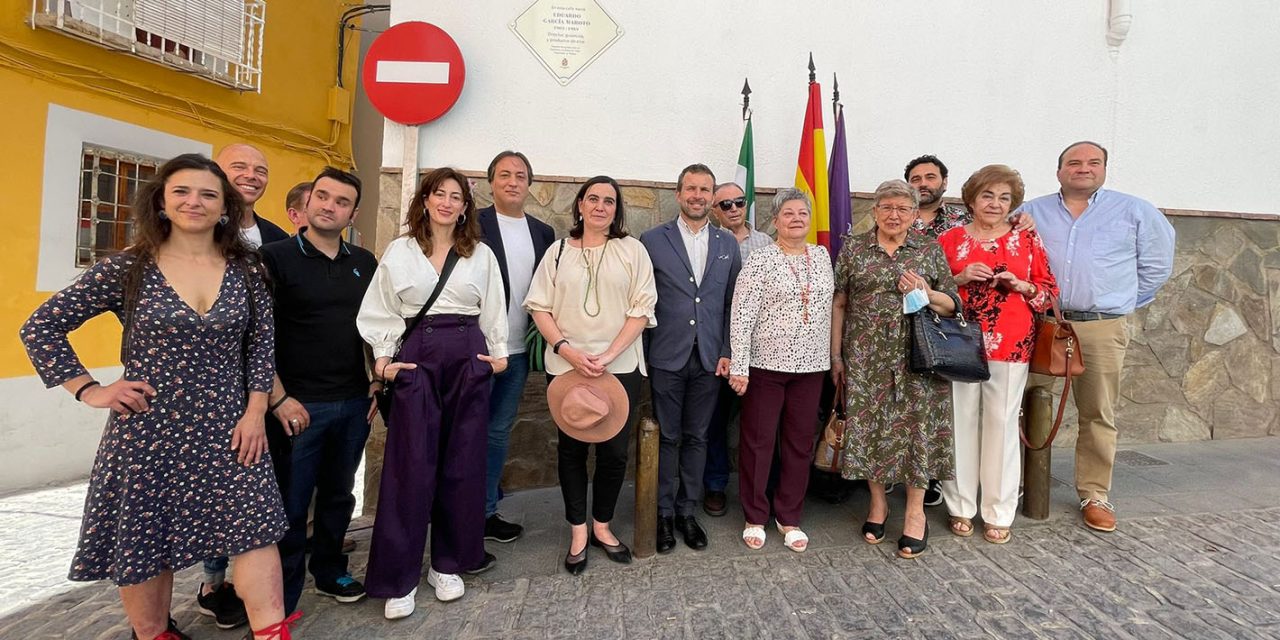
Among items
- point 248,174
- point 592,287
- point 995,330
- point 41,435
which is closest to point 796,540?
point 995,330

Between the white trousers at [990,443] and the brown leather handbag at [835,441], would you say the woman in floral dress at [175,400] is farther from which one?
the white trousers at [990,443]

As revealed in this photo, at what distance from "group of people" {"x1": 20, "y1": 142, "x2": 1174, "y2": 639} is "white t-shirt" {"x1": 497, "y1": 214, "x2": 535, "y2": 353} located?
14 mm

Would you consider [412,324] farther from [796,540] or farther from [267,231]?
[796,540]

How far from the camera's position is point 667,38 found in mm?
4262

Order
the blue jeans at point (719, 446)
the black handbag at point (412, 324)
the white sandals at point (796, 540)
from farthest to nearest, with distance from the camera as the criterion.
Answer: the blue jeans at point (719, 446)
the white sandals at point (796, 540)
the black handbag at point (412, 324)

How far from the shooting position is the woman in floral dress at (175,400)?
1918 mm

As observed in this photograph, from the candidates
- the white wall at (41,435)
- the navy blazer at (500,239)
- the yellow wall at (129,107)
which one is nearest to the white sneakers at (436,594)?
the navy blazer at (500,239)

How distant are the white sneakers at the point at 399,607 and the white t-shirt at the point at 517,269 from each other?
126 centimetres

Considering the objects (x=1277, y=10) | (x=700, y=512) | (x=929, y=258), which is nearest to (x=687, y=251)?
(x=929, y=258)

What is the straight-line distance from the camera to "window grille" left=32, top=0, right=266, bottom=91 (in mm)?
5227

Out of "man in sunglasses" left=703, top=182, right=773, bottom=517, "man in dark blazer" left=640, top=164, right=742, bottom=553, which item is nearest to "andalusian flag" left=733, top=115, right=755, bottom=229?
"man in sunglasses" left=703, top=182, right=773, bottom=517

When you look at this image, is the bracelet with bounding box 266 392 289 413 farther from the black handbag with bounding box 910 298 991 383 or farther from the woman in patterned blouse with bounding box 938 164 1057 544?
the woman in patterned blouse with bounding box 938 164 1057 544

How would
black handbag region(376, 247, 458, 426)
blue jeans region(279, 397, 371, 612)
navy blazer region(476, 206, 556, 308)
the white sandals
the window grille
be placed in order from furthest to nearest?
1. the window grille
2. navy blazer region(476, 206, 556, 308)
3. the white sandals
4. black handbag region(376, 247, 458, 426)
5. blue jeans region(279, 397, 371, 612)

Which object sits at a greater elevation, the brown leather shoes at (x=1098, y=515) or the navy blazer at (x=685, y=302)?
the navy blazer at (x=685, y=302)
